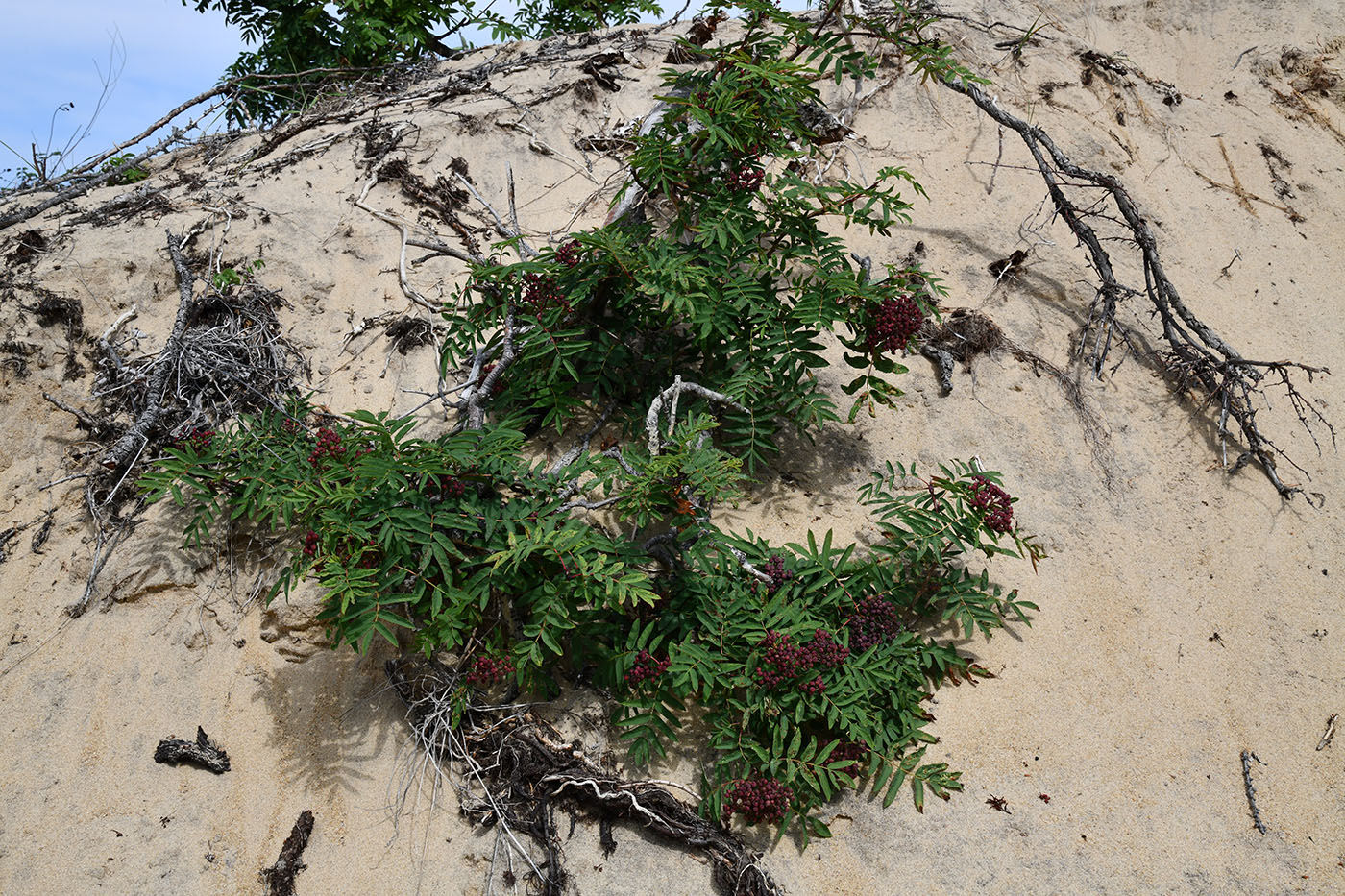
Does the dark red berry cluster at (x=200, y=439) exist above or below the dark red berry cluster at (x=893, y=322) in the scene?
below

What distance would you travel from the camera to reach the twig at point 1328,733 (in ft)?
11.3

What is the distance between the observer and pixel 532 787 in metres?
3.10

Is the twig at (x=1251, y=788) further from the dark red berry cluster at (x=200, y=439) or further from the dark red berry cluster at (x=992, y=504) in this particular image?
the dark red berry cluster at (x=200, y=439)

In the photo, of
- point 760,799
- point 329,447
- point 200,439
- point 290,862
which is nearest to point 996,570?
point 760,799

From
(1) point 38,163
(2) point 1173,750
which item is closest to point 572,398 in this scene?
(2) point 1173,750

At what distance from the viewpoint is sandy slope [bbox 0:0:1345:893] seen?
306 cm

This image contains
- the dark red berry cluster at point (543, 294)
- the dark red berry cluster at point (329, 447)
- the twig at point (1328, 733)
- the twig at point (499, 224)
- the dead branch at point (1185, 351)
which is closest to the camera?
the dark red berry cluster at point (329, 447)

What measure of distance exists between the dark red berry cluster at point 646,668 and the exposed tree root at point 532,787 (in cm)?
38

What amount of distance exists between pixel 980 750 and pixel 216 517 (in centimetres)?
328

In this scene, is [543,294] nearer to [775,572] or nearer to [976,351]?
[775,572]

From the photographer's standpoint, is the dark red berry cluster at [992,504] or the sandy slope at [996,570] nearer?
the sandy slope at [996,570]

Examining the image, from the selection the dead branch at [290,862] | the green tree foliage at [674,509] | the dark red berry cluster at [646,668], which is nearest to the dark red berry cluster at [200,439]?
the green tree foliage at [674,509]

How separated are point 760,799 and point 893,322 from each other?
185 cm

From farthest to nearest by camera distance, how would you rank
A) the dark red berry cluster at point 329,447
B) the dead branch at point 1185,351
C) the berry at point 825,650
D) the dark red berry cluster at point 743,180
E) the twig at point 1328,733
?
the dead branch at point 1185,351 < the dark red berry cluster at point 743,180 < the twig at point 1328,733 < the dark red berry cluster at point 329,447 < the berry at point 825,650
